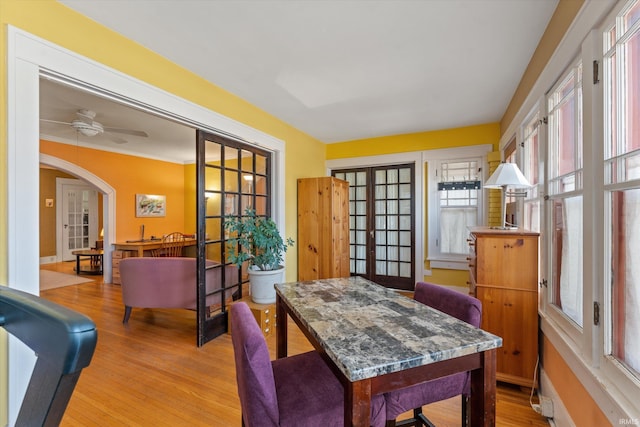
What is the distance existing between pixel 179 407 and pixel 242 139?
8.49ft

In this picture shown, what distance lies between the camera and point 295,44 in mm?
2238

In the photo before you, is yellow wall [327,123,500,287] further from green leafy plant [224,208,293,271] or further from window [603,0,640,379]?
window [603,0,640,379]

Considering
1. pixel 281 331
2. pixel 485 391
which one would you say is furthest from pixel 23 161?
pixel 485 391

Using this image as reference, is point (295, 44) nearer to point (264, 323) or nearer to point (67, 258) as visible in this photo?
point (264, 323)

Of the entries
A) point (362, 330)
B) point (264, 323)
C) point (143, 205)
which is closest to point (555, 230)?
point (362, 330)

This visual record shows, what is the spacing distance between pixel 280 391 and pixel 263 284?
2.07 meters

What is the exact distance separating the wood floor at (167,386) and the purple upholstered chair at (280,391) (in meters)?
1.05

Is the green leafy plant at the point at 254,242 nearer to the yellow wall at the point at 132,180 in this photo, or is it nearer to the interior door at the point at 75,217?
the yellow wall at the point at 132,180

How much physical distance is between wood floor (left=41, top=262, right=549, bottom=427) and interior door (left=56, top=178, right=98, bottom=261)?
601cm

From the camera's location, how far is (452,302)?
144cm

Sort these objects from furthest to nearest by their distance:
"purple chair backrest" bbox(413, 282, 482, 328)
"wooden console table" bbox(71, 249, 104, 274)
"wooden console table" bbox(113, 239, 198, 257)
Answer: "wooden console table" bbox(71, 249, 104, 274) < "wooden console table" bbox(113, 239, 198, 257) < "purple chair backrest" bbox(413, 282, 482, 328)

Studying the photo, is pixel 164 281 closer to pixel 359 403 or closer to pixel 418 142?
pixel 359 403

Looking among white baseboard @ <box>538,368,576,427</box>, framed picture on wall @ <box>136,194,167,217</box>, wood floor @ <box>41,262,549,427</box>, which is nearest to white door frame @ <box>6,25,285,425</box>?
wood floor @ <box>41,262,549,427</box>

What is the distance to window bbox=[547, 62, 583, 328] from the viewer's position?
158cm
